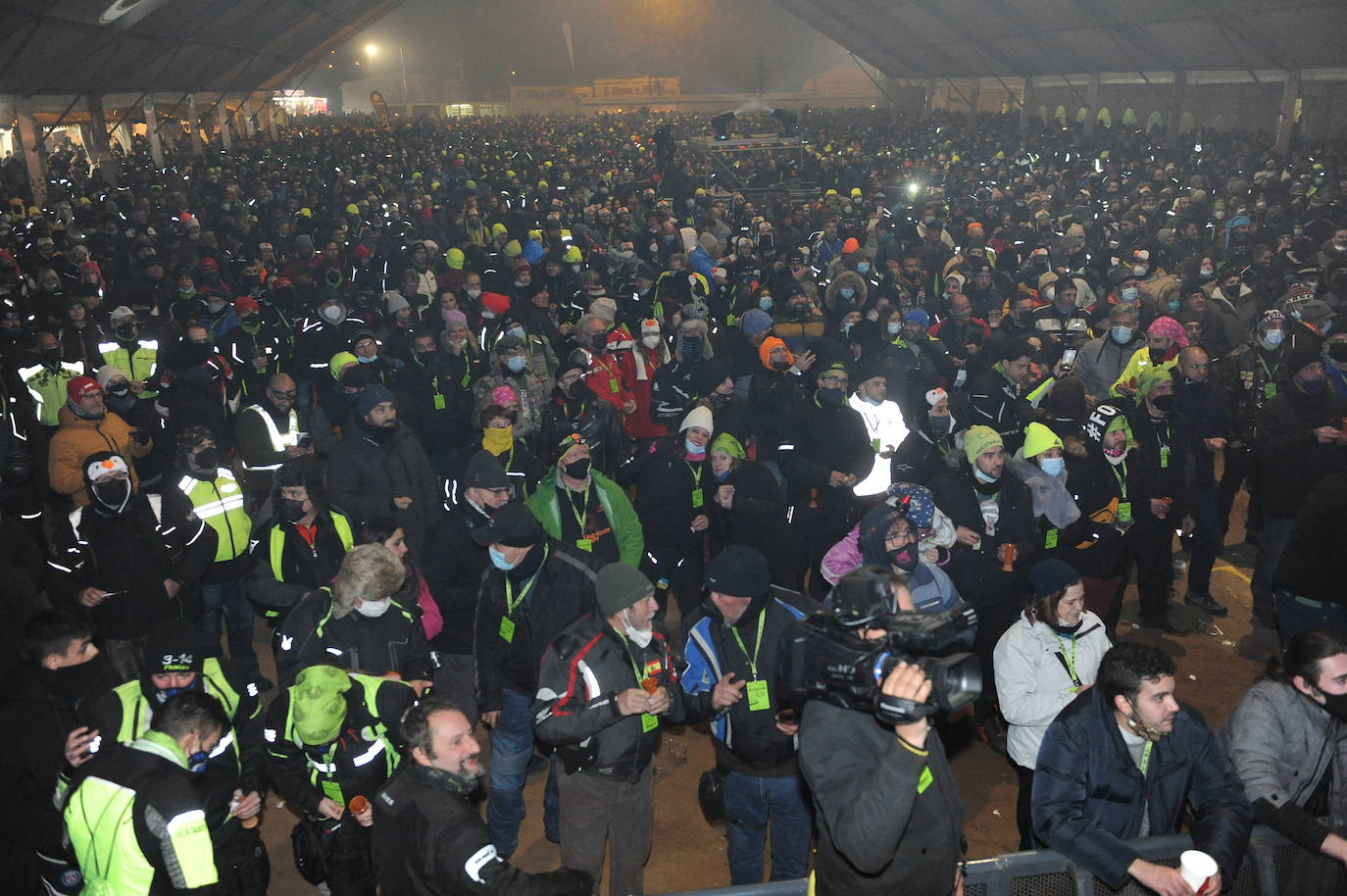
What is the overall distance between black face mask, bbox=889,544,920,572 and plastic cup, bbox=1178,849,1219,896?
196cm

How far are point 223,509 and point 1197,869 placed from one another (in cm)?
521

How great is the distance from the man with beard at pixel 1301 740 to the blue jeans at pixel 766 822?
1682 millimetres

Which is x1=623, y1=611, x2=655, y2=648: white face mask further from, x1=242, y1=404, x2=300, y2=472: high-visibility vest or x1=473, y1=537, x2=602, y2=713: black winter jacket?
x1=242, y1=404, x2=300, y2=472: high-visibility vest

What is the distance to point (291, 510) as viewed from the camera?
540 centimetres

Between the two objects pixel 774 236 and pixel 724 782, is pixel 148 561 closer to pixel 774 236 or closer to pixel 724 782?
pixel 724 782

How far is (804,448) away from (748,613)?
124 inches

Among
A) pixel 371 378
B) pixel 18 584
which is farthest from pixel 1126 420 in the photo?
pixel 18 584

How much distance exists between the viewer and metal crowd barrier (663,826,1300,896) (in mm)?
3324

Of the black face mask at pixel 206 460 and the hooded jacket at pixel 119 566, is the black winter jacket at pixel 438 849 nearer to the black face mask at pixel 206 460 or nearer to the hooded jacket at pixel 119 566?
the hooded jacket at pixel 119 566

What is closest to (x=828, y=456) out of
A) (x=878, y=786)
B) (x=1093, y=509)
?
(x=1093, y=509)

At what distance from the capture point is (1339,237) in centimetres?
1223

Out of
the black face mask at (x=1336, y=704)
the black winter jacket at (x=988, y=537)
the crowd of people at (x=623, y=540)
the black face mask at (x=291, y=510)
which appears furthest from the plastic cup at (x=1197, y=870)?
the black face mask at (x=291, y=510)

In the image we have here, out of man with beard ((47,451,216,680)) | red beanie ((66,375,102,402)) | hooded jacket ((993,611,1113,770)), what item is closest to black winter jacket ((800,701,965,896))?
hooded jacket ((993,611,1113,770))

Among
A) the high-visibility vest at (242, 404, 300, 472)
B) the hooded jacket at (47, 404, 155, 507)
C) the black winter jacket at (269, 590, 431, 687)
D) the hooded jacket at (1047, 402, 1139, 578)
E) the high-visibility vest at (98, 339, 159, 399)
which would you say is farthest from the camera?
the high-visibility vest at (98, 339, 159, 399)
